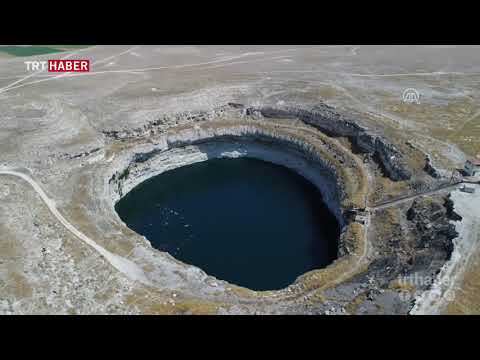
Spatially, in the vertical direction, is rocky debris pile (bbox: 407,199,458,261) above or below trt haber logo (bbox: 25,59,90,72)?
below

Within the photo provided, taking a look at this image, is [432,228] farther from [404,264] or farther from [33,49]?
[33,49]

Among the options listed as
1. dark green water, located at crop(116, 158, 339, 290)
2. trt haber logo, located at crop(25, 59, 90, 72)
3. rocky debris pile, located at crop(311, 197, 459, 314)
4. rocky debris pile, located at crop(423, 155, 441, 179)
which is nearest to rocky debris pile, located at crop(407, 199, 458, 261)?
rocky debris pile, located at crop(311, 197, 459, 314)

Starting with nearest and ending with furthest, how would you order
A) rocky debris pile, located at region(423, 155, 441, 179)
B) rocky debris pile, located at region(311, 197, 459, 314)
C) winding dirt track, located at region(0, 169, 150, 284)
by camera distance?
Answer: rocky debris pile, located at region(311, 197, 459, 314)
winding dirt track, located at region(0, 169, 150, 284)
rocky debris pile, located at region(423, 155, 441, 179)

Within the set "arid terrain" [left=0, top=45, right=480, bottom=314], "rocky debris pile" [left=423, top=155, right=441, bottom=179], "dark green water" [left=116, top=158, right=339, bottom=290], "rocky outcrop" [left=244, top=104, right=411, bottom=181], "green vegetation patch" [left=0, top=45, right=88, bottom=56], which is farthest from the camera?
"green vegetation patch" [left=0, top=45, right=88, bottom=56]

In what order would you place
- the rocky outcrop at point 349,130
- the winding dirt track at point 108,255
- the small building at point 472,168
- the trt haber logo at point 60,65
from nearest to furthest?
the winding dirt track at point 108,255 → the small building at point 472,168 → the rocky outcrop at point 349,130 → the trt haber logo at point 60,65

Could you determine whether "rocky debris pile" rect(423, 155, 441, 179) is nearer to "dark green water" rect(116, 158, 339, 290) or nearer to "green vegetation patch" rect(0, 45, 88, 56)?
"dark green water" rect(116, 158, 339, 290)

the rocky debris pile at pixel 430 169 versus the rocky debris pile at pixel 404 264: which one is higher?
the rocky debris pile at pixel 430 169

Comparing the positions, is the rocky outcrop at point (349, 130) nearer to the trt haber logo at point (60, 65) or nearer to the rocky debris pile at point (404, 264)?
the rocky debris pile at point (404, 264)

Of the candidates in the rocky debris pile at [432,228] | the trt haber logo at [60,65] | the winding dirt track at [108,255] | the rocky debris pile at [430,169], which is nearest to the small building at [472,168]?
the rocky debris pile at [430,169]

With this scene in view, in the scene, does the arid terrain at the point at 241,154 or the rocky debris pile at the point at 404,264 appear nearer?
the rocky debris pile at the point at 404,264
